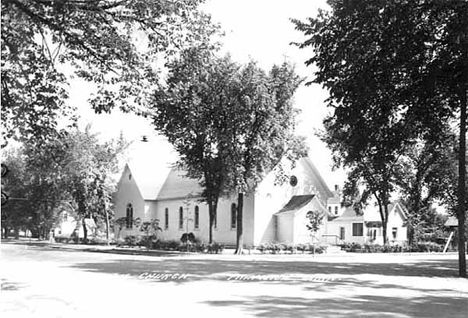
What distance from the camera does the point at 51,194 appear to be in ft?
175

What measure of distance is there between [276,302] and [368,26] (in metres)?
11.6

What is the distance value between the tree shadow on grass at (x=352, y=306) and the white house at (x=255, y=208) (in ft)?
102

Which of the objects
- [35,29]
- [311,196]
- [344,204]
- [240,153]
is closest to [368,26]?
[35,29]

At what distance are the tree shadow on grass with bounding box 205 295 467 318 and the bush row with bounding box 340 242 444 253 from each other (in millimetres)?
33751

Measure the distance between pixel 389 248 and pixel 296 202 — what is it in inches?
358

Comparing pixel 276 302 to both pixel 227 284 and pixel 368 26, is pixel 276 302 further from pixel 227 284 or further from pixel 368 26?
pixel 368 26

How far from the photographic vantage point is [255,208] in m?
47.8

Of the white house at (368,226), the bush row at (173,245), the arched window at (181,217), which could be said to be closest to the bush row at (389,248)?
the white house at (368,226)

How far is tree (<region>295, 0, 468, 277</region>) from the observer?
19.6 metres

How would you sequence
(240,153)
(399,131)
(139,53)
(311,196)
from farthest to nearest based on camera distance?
(311,196)
(240,153)
(399,131)
(139,53)

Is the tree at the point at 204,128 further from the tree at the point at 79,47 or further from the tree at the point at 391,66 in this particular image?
the tree at the point at 79,47

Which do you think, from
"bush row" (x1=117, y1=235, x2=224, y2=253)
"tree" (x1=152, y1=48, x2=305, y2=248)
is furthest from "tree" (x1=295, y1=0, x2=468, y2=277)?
"bush row" (x1=117, y1=235, x2=224, y2=253)

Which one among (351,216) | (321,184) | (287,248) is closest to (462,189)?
(287,248)

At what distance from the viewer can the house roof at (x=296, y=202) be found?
47.7 meters
